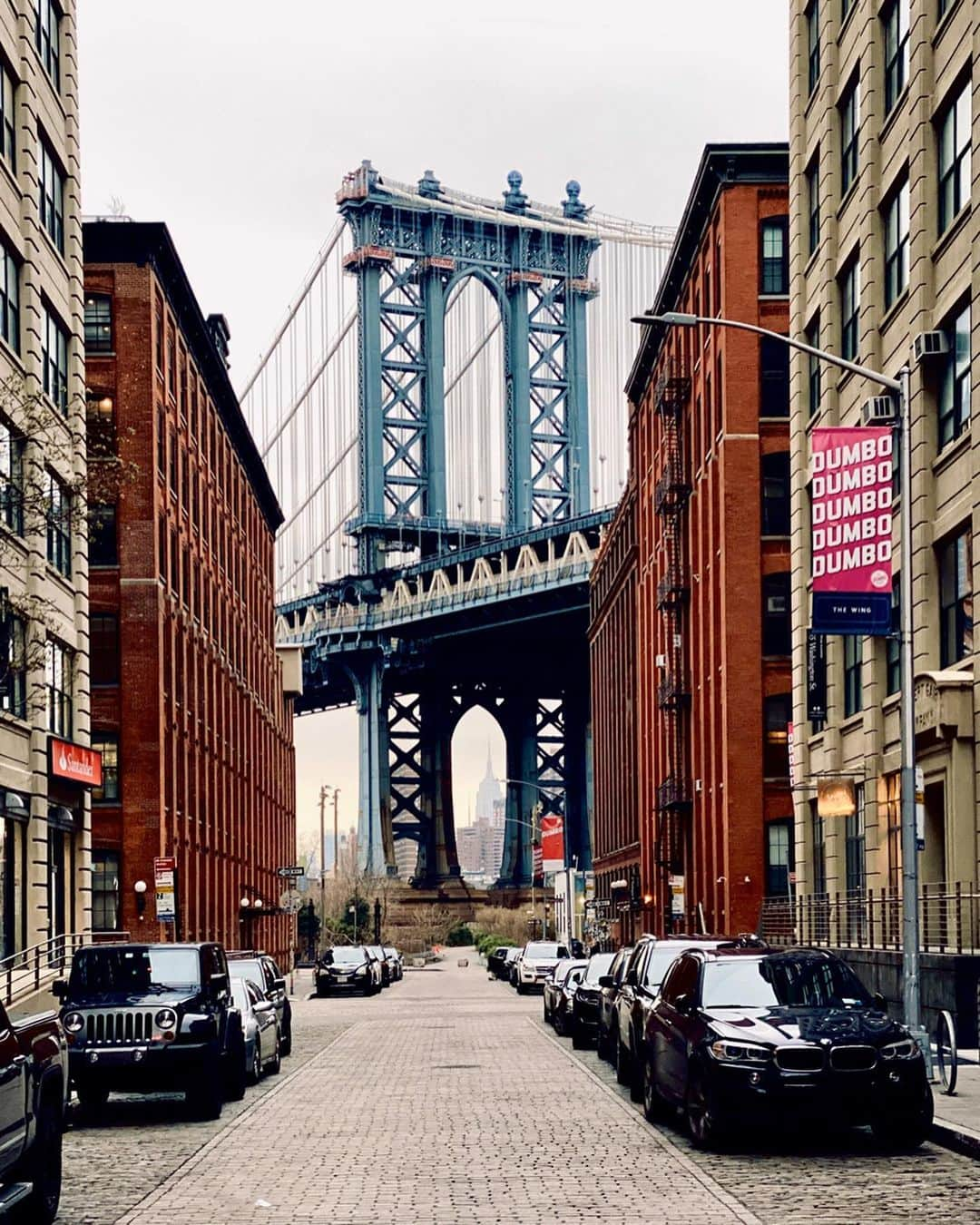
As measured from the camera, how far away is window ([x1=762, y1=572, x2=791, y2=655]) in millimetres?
60781

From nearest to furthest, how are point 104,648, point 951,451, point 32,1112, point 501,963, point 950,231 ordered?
point 32,1112 < point 951,451 < point 950,231 < point 104,648 < point 501,963

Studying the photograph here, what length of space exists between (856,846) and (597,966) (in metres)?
6.17

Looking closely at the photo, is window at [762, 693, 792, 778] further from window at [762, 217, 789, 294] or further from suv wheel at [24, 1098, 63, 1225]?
suv wheel at [24, 1098, 63, 1225]

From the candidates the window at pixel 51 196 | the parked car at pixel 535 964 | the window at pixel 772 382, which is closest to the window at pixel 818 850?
the window at pixel 772 382

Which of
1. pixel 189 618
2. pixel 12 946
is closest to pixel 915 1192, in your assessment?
pixel 12 946

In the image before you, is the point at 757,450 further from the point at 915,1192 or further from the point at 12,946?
the point at 915,1192

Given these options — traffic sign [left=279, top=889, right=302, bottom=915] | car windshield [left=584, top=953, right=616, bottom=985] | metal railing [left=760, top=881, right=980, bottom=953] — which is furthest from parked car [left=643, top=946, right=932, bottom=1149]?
traffic sign [left=279, top=889, right=302, bottom=915]

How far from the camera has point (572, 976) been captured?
39.2 metres

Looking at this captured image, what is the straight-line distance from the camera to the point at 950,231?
32.5 meters

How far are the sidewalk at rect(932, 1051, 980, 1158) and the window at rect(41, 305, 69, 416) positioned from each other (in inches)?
1054

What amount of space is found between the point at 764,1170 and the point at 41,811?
28.0 meters

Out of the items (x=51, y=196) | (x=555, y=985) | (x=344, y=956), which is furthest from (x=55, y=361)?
(x=344, y=956)

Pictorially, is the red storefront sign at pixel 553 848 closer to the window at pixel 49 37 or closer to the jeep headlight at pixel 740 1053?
the window at pixel 49 37

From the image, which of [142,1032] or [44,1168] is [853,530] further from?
[44,1168]
